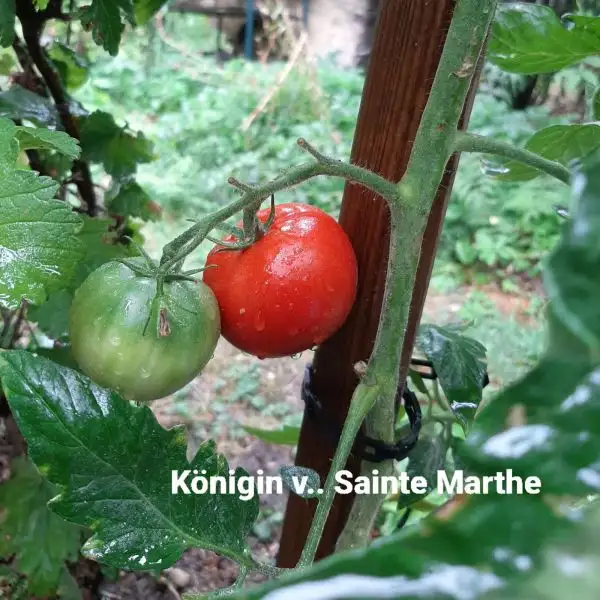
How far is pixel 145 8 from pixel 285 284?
0.54 meters

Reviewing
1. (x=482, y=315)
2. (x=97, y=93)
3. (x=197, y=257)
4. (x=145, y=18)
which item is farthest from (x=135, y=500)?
(x=97, y=93)

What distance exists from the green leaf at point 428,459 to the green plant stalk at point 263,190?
15.3 inches

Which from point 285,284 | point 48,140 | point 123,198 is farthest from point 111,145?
point 285,284

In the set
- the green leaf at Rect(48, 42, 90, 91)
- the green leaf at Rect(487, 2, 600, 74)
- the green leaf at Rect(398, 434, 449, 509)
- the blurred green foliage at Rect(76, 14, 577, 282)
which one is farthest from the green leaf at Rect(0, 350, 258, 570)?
the blurred green foliage at Rect(76, 14, 577, 282)

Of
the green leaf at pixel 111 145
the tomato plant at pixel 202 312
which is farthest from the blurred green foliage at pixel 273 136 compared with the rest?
the tomato plant at pixel 202 312

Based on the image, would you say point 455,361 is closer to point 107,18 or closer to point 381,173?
point 381,173

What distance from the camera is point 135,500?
525mm

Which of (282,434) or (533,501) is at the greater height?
(533,501)

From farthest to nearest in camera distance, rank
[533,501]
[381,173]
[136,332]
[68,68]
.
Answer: [68,68], [381,173], [136,332], [533,501]

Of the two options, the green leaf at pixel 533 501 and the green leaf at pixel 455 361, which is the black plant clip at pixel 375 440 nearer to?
the green leaf at pixel 455 361

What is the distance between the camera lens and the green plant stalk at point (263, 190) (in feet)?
1.61

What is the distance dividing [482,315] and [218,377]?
104cm

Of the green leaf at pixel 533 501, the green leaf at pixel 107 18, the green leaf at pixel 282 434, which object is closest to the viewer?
the green leaf at pixel 533 501

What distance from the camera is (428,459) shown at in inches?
30.8
